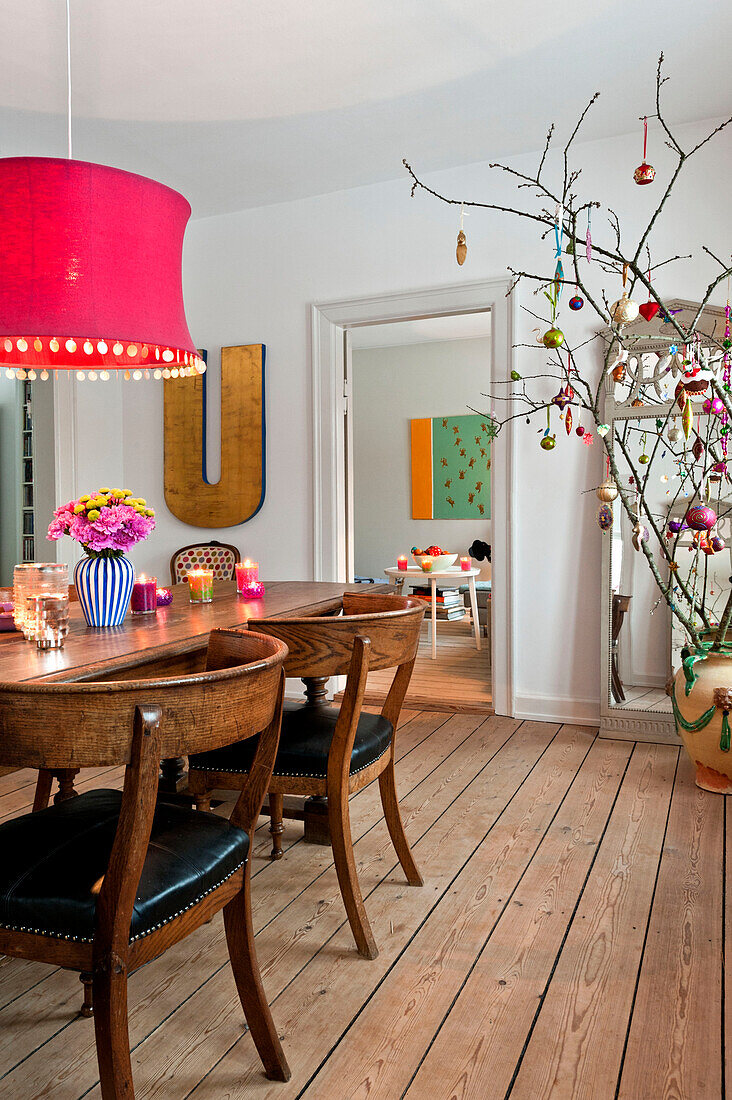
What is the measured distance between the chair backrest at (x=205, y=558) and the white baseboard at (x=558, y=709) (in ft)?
5.84

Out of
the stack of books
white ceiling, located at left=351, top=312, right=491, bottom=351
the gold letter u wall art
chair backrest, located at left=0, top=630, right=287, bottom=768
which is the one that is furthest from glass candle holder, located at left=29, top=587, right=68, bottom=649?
white ceiling, located at left=351, top=312, right=491, bottom=351

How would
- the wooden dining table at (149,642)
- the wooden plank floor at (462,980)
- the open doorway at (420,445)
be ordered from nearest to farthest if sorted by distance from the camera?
the wooden plank floor at (462,980) → the wooden dining table at (149,642) → the open doorway at (420,445)

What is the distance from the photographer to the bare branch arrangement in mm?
2516

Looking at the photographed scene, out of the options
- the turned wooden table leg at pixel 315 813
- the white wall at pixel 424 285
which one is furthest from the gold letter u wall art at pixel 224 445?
the turned wooden table leg at pixel 315 813

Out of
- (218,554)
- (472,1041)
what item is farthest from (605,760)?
(218,554)

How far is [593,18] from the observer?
110 inches

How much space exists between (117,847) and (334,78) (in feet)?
10.00

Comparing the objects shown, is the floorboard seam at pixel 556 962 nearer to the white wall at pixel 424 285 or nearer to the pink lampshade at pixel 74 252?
the white wall at pixel 424 285

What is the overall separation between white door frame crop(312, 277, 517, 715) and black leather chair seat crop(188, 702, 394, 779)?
1.99 m

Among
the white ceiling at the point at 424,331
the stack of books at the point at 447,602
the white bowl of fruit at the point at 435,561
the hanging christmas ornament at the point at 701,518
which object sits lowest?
the stack of books at the point at 447,602

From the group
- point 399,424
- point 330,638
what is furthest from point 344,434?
point 399,424

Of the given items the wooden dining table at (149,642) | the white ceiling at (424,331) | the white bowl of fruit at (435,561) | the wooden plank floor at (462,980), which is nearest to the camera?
the wooden plank floor at (462,980)

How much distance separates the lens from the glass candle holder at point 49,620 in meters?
1.79

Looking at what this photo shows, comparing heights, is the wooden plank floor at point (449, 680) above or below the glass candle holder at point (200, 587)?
below
